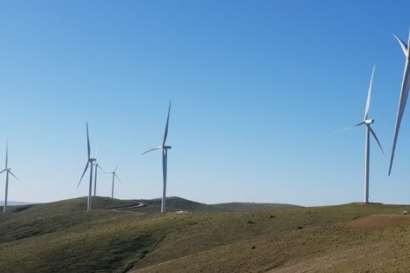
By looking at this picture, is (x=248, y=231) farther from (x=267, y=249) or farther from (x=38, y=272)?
(x=38, y=272)

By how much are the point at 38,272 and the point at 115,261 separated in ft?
29.1

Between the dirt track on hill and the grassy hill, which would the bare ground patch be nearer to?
the grassy hill

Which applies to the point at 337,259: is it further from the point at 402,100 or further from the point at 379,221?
the point at 379,221

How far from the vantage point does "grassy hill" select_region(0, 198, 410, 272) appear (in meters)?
51.7

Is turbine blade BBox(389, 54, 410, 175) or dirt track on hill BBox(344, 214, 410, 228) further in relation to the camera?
dirt track on hill BBox(344, 214, 410, 228)

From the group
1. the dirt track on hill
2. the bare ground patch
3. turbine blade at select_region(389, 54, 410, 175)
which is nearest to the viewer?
turbine blade at select_region(389, 54, 410, 175)

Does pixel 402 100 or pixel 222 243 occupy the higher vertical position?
pixel 402 100

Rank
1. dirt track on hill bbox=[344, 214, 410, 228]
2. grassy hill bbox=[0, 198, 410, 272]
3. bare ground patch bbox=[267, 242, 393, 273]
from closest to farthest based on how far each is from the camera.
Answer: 1. bare ground patch bbox=[267, 242, 393, 273]
2. grassy hill bbox=[0, 198, 410, 272]
3. dirt track on hill bbox=[344, 214, 410, 228]

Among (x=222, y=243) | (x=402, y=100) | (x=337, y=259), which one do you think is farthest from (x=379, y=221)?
(x=402, y=100)

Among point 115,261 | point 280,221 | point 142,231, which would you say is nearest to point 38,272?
point 115,261

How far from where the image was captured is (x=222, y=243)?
72375mm

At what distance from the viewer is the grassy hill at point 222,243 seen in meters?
51.7

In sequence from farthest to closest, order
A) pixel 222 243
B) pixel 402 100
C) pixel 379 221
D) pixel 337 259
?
pixel 222 243 → pixel 379 221 → pixel 337 259 → pixel 402 100

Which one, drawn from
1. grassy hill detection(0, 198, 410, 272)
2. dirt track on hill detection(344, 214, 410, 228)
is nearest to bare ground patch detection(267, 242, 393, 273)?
grassy hill detection(0, 198, 410, 272)
